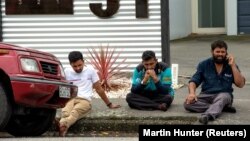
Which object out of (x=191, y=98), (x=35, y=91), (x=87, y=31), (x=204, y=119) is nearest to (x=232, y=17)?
(x=87, y=31)

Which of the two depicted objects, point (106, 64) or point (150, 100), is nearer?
point (150, 100)

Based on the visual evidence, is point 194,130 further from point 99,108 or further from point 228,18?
point 228,18

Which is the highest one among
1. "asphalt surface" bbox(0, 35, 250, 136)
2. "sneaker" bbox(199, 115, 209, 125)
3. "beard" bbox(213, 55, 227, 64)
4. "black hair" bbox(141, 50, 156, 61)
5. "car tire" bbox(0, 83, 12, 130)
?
"black hair" bbox(141, 50, 156, 61)

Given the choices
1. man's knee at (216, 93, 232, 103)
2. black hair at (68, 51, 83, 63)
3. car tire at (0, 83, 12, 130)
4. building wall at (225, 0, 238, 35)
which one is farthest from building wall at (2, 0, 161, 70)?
building wall at (225, 0, 238, 35)

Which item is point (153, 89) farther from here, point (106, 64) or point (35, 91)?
point (106, 64)

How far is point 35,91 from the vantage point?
646 centimetres

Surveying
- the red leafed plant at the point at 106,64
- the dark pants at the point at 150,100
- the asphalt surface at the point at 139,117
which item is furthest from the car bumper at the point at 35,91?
the red leafed plant at the point at 106,64

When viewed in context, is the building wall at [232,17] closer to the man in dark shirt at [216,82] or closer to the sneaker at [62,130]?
the man in dark shirt at [216,82]

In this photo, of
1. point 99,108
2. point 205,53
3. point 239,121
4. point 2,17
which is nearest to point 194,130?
point 239,121

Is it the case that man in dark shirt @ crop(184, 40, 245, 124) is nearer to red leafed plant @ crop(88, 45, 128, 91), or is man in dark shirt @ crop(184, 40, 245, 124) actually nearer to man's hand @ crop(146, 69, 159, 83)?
man's hand @ crop(146, 69, 159, 83)

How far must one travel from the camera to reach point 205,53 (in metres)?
15.9

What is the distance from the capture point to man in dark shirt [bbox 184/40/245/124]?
7.86m

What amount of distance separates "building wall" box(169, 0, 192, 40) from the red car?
41.6 feet

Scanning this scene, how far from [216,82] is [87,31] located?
182 inches
